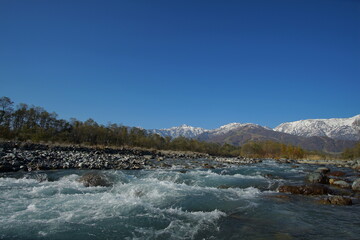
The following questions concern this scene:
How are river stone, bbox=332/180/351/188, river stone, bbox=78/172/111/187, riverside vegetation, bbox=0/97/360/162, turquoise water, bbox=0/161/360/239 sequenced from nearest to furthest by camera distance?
turquoise water, bbox=0/161/360/239 → river stone, bbox=78/172/111/187 → river stone, bbox=332/180/351/188 → riverside vegetation, bbox=0/97/360/162

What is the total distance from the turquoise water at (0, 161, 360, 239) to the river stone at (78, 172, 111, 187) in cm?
56

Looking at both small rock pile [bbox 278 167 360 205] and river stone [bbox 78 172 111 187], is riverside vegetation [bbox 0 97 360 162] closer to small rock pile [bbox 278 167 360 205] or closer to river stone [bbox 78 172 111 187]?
river stone [bbox 78 172 111 187]

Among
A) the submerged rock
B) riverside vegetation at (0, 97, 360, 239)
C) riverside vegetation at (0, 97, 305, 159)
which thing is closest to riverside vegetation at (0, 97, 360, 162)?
riverside vegetation at (0, 97, 305, 159)

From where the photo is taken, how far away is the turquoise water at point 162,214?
688 centimetres

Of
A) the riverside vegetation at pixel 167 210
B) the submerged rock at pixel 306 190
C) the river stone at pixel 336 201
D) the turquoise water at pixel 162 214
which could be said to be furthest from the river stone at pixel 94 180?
the river stone at pixel 336 201

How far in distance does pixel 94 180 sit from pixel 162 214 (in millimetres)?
6931

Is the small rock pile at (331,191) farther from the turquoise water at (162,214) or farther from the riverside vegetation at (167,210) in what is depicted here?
the turquoise water at (162,214)

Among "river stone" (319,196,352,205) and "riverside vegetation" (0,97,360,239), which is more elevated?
"river stone" (319,196,352,205)

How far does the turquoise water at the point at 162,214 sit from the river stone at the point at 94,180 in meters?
0.56

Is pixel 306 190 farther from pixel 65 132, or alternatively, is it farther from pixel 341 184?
pixel 65 132

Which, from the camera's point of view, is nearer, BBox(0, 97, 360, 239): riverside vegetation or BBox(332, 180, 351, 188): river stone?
BBox(0, 97, 360, 239): riverside vegetation

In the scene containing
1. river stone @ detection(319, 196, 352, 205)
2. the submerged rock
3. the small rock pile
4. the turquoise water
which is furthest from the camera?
the submerged rock

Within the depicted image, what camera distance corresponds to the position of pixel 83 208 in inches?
359

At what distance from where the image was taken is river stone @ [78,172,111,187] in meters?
13.7
